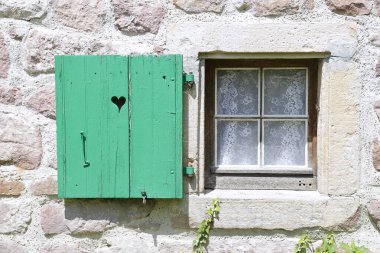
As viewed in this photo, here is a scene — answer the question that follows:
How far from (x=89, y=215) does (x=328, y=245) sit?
1.33 m

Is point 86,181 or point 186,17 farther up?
point 186,17

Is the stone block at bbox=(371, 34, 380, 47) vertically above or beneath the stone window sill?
Answer: above

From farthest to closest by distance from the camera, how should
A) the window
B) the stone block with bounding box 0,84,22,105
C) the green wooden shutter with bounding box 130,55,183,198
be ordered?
the window
the stone block with bounding box 0,84,22,105
the green wooden shutter with bounding box 130,55,183,198

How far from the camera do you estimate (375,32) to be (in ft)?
8.09

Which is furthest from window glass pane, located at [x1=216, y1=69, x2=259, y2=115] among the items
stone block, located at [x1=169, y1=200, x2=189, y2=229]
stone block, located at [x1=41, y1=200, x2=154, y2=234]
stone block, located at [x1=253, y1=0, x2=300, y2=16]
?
stone block, located at [x1=41, y1=200, x2=154, y2=234]

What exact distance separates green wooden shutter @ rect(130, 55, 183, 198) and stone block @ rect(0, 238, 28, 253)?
731 millimetres

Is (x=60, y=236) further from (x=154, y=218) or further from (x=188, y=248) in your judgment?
(x=188, y=248)

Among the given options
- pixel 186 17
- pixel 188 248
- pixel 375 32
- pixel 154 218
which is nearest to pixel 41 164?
pixel 154 218

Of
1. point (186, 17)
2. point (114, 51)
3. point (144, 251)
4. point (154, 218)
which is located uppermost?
point (186, 17)

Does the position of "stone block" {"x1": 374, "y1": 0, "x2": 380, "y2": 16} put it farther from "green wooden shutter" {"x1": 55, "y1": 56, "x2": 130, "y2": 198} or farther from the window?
"green wooden shutter" {"x1": 55, "y1": 56, "x2": 130, "y2": 198}

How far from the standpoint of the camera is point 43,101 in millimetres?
2531

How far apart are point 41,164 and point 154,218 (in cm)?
70

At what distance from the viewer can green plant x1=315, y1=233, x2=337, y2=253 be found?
249 cm

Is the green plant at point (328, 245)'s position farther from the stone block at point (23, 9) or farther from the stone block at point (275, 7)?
the stone block at point (23, 9)
